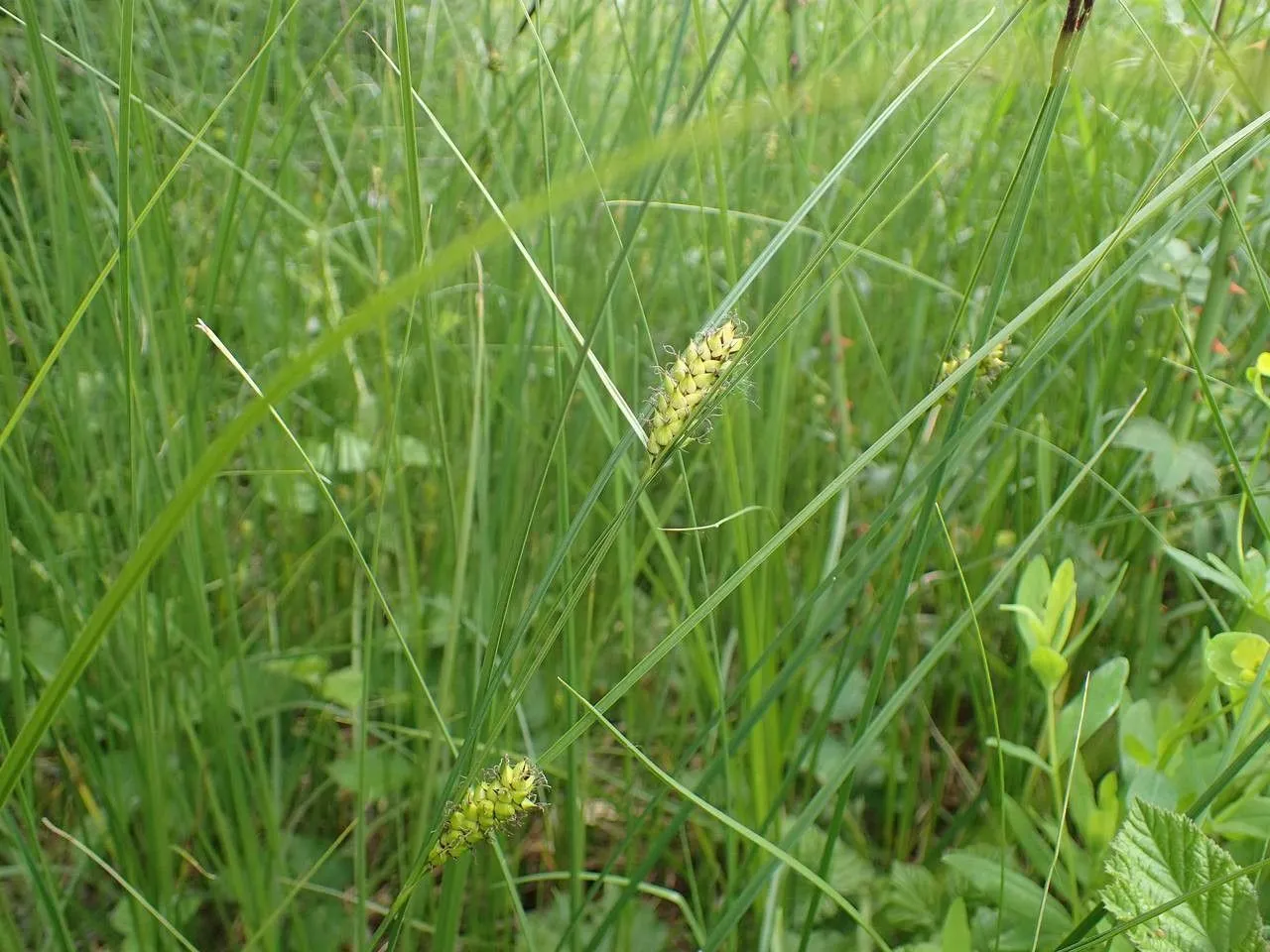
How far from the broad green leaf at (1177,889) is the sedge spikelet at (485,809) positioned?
12.3 inches

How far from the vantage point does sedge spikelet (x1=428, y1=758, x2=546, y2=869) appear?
0.39 m

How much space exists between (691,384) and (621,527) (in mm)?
107

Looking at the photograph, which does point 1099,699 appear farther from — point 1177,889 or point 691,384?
point 691,384

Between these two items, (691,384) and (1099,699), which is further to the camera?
(1099,699)

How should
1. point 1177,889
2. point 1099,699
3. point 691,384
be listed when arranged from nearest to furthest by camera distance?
1. point 691,384
2. point 1177,889
3. point 1099,699

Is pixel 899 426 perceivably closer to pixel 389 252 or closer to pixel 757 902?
pixel 757 902

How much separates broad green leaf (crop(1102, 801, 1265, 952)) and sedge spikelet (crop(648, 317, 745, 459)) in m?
0.34

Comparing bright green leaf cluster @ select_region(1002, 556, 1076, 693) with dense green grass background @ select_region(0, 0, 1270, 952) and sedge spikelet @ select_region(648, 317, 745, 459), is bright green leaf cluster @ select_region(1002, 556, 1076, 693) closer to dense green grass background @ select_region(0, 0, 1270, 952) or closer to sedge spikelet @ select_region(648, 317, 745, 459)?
dense green grass background @ select_region(0, 0, 1270, 952)

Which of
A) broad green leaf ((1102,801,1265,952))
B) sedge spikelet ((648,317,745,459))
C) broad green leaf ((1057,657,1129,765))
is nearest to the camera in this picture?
sedge spikelet ((648,317,745,459))

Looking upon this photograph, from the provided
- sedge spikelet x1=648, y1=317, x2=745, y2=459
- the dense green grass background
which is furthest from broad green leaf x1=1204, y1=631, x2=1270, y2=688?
sedge spikelet x1=648, y1=317, x2=745, y2=459

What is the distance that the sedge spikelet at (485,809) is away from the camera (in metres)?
0.39

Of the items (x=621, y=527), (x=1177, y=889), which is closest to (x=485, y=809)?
(x=621, y=527)

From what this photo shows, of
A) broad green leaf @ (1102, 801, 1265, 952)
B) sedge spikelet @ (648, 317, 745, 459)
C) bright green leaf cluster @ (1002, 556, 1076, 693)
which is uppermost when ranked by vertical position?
sedge spikelet @ (648, 317, 745, 459)

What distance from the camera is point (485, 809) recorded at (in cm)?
40
